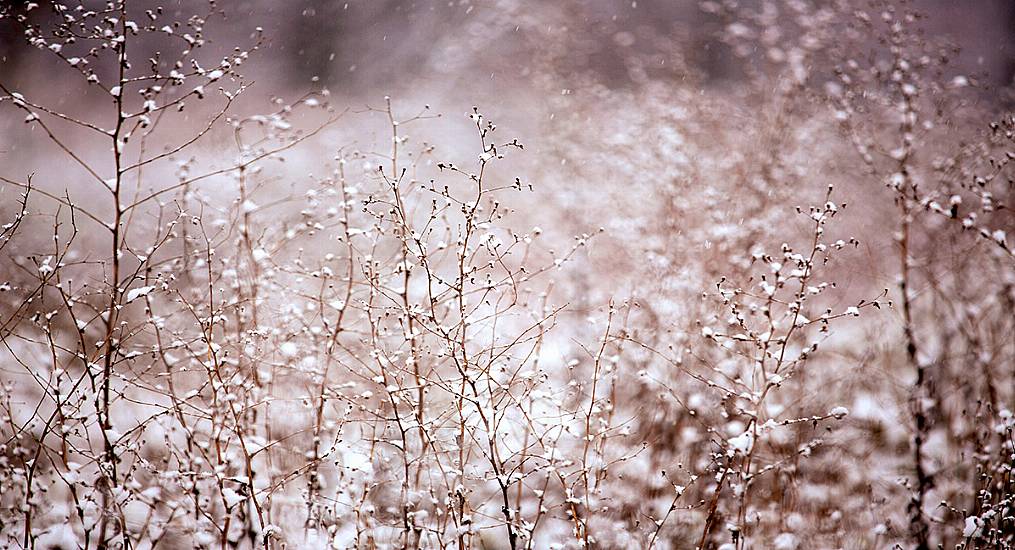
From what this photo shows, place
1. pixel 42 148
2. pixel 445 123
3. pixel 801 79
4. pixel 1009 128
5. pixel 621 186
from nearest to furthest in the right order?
pixel 1009 128 → pixel 801 79 → pixel 621 186 → pixel 42 148 → pixel 445 123

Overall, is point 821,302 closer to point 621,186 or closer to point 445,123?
point 621,186

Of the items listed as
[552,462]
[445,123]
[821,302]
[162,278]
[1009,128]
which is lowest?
[552,462]

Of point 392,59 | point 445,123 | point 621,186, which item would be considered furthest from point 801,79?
point 392,59

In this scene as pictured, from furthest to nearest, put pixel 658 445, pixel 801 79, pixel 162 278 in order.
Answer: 1. pixel 801 79
2. pixel 658 445
3. pixel 162 278

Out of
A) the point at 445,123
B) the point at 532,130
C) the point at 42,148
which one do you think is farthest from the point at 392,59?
the point at 42,148

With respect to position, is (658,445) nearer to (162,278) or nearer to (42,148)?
(162,278)

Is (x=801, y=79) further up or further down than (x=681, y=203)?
further up

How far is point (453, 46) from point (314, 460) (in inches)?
416

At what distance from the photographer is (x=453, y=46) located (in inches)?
472

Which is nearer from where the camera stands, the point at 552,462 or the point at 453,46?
the point at 552,462

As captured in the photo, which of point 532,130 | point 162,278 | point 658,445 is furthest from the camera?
point 532,130

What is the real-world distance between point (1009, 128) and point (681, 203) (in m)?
2.59

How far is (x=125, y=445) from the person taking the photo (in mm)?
2779

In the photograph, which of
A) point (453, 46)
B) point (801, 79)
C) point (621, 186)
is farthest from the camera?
point (453, 46)
